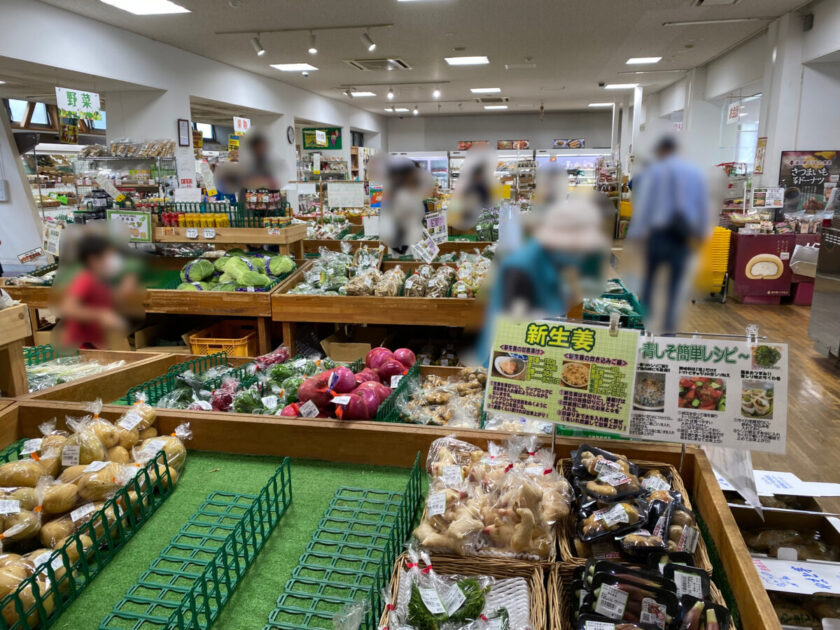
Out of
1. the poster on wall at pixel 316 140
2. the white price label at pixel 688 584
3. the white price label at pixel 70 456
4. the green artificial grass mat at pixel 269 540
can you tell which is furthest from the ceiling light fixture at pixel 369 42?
the white price label at pixel 688 584

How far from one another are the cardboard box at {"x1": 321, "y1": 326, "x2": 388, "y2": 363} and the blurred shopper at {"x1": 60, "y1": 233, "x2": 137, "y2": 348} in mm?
2765

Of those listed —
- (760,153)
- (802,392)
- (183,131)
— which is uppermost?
(183,131)

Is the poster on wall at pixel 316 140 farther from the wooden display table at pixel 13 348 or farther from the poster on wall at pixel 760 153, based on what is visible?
the poster on wall at pixel 760 153

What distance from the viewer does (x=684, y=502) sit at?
1617mm

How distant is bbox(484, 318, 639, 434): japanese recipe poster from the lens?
1.58 meters

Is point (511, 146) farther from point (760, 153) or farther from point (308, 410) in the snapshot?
point (760, 153)

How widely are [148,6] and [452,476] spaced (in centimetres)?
565

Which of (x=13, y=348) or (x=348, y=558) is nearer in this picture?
(x=348, y=558)

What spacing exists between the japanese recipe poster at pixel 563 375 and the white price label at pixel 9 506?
4.32 feet

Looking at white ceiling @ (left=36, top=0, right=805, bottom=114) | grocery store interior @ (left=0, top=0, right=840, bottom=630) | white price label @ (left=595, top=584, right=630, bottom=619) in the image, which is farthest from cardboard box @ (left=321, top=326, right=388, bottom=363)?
white price label @ (left=595, top=584, right=630, bottom=619)

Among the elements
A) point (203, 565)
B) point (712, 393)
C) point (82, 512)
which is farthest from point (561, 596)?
point (82, 512)

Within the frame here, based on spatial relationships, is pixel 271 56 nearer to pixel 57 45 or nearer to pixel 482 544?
pixel 57 45

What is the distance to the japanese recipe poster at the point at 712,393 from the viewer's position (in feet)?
5.03

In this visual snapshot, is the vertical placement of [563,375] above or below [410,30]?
below
